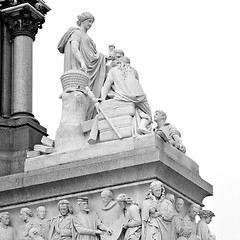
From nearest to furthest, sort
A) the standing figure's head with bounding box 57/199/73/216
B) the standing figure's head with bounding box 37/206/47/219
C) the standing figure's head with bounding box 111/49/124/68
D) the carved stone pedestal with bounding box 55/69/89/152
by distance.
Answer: the standing figure's head with bounding box 57/199/73/216 → the standing figure's head with bounding box 37/206/47/219 → the carved stone pedestal with bounding box 55/69/89/152 → the standing figure's head with bounding box 111/49/124/68

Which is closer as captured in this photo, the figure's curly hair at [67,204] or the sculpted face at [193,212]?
the figure's curly hair at [67,204]

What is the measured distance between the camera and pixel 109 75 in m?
23.7

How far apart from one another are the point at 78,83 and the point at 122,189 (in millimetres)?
2932

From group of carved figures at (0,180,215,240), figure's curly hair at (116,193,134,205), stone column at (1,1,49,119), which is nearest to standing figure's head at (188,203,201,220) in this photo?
group of carved figures at (0,180,215,240)

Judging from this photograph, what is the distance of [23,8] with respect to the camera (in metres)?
27.9

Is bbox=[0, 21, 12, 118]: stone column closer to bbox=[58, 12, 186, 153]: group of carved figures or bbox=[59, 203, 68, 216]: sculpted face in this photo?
bbox=[58, 12, 186, 153]: group of carved figures

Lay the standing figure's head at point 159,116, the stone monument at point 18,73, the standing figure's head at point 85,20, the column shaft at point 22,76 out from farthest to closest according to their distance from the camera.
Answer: the column shaft at point 22,76 → the stone monument at point 18,73 → the standing figure's head at point 85,20 → the standing figure's head at point 159,116

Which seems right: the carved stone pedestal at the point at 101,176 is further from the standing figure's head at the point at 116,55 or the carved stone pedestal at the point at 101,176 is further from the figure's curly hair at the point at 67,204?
the standing figure's head at the point at 116,55

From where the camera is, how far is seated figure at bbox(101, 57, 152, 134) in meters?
23.1

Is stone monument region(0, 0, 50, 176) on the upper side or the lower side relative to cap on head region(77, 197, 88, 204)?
upper

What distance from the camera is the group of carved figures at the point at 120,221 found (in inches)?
847

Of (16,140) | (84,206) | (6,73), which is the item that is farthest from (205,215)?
(6,73)

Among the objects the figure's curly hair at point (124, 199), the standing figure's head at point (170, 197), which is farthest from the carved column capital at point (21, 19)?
the standing figure's head at point (170, 197)

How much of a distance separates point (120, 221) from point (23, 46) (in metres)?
7.45
